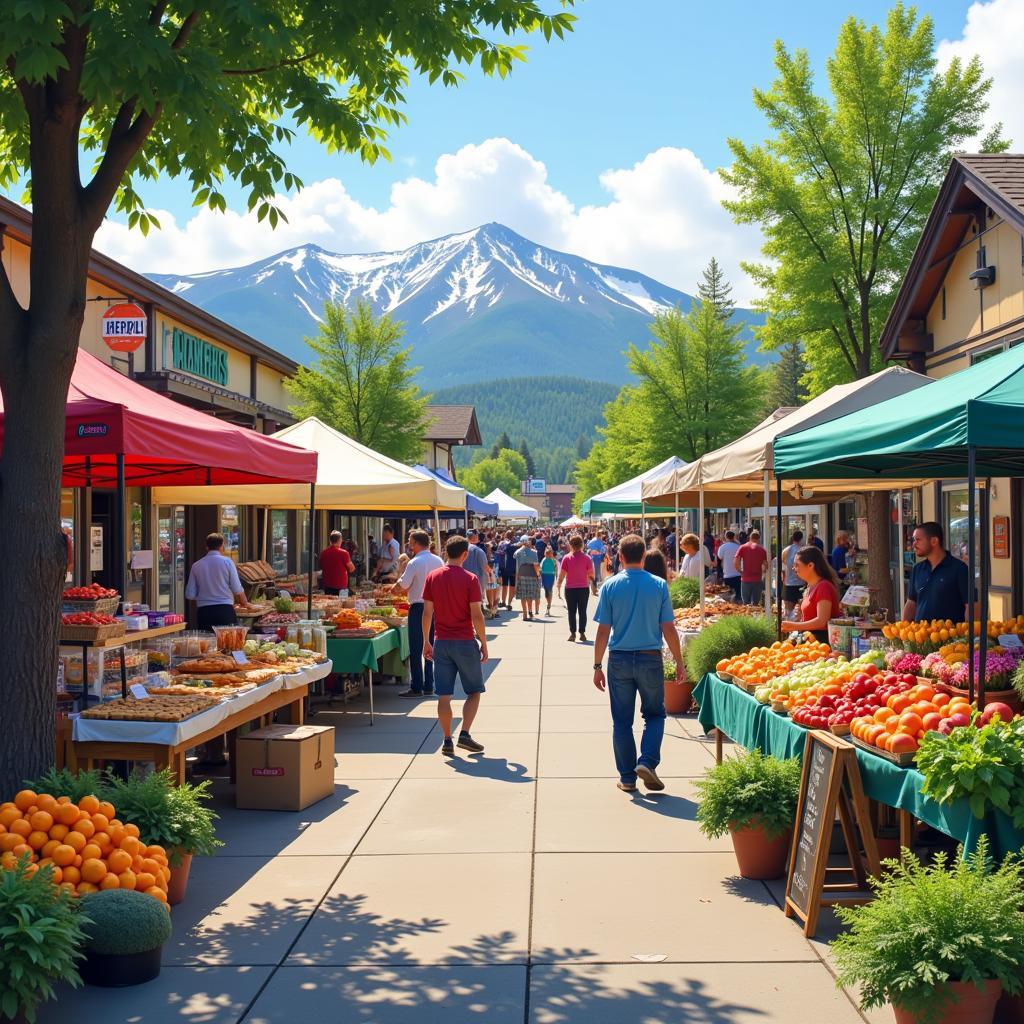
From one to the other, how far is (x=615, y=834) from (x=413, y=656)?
6.91 m

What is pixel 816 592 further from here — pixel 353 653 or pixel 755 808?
pixel 353 653

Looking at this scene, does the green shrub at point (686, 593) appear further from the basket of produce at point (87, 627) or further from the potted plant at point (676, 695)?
the basket of produce at point (87, 627)

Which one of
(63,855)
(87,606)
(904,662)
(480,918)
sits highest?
(87,606)

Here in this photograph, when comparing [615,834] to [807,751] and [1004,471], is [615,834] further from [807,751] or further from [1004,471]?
[1004,471]

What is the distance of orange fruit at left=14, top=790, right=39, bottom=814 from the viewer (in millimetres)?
5312

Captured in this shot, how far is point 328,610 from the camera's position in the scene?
13469 millimetres

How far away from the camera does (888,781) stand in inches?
205

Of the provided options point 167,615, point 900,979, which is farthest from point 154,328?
Answer: point 900,979

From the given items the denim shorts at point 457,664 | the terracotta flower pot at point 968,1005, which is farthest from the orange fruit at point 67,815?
the denim shorts at point 457,664

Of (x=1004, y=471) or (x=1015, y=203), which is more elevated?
(x=1015, y=203)

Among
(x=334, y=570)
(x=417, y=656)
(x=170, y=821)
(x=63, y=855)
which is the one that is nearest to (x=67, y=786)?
(x=170, y=821)

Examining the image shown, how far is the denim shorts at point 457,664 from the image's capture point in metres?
9.84

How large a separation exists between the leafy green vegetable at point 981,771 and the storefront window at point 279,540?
884 inches

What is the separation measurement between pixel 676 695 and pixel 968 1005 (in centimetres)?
831
